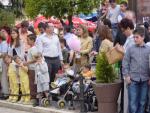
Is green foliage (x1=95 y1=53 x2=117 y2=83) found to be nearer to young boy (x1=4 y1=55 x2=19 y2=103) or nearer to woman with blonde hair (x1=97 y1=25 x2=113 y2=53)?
woman with blonde hair (x1=97 y1=25 x2=113 y2=53)

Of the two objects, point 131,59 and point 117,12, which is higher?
point 117,12

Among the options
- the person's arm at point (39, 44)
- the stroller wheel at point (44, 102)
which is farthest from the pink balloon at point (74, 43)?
the stroller wheel at point (44, 102)

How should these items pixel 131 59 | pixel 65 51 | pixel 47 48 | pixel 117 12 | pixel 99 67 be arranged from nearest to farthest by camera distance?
pixel 131 59 → pixel 99 67 → pixel 47 48 → pixel 65 51 → pixel 117 12

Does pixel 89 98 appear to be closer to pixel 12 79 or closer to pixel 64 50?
pixel 12 79

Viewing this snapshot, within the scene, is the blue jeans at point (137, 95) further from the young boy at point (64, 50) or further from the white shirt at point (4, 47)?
the white shirt at point (4, 47)

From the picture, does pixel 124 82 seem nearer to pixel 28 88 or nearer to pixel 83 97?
pixel 83 97

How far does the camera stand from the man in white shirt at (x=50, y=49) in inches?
474

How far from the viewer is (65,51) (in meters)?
13.5

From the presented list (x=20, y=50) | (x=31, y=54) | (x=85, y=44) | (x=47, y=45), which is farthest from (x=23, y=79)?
(x=85, y=44)

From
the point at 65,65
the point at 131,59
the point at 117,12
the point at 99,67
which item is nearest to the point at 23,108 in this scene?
the point at 65,65

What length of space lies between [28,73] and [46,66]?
630 mm

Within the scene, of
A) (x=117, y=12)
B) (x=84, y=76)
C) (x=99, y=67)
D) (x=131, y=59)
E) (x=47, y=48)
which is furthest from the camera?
(x=117, y=12)

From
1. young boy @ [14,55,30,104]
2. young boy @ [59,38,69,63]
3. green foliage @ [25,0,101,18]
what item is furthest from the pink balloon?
green foliage @ [25,0,101,18]

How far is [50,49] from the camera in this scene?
12.1 m
